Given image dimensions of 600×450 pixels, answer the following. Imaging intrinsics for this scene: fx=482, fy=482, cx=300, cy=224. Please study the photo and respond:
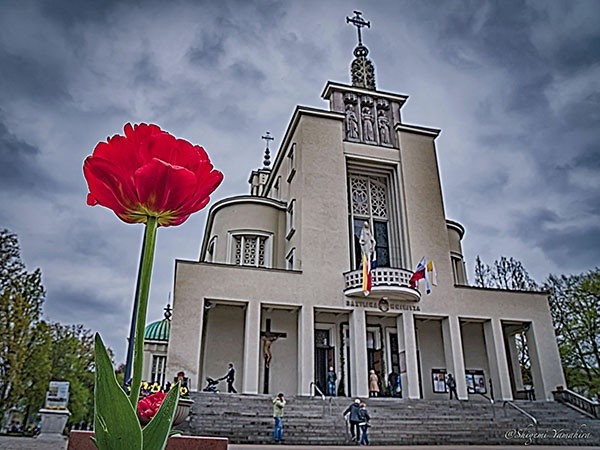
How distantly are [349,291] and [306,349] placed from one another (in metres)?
3.23

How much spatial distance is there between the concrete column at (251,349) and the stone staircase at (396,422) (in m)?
0.95

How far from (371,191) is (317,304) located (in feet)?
26.4

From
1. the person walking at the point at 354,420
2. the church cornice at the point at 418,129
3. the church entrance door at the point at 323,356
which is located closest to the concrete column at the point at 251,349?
the church entrance door at the point at 323,356

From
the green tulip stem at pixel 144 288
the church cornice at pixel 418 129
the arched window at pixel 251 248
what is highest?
the church cornice at pixel 418 129

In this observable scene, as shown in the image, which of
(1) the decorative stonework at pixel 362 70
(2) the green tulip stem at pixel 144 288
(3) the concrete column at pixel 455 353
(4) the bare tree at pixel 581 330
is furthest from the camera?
(1) the decorative stonework at pixel 362 70

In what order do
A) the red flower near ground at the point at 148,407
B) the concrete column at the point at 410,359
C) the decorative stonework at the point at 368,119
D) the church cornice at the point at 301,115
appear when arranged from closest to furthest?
the red flower near ground at the point at 148,407 < the concrete column at the point at 410,359 < the church cornice at the point at 301,115 < the decorative stonework at the point at 368,119

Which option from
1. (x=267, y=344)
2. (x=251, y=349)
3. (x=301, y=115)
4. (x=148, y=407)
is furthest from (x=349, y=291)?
(x=148, y=407)

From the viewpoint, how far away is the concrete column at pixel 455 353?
70.9 feet

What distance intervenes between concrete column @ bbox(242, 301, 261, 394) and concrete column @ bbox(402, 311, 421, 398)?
6.71 metres

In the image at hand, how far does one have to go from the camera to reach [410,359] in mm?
21672

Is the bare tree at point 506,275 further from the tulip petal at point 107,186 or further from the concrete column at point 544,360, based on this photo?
the tulip petal at point 107,186

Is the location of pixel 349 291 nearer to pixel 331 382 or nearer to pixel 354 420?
pixel 331 382

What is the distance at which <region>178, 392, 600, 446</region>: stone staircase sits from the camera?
603 inches

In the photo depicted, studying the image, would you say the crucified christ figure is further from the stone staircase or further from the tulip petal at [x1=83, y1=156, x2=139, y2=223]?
the tulip petal at [x1=83, y1=156, x2=139, y2=223]
